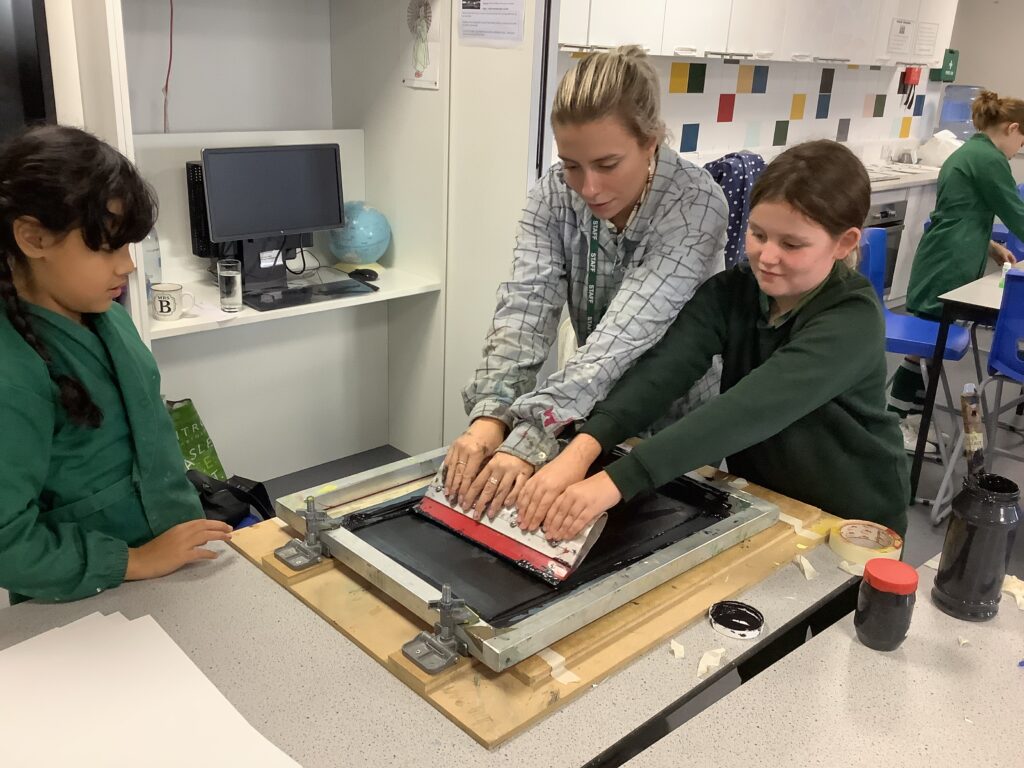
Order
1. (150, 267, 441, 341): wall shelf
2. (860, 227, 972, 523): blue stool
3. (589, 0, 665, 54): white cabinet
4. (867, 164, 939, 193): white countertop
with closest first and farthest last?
(150, 267, 441, 341): wall shelf → (860, 227, 972, 523): blue stool → (589, 0, 665, 54): white cabinet → (867, 164, 939, 193): white countertop

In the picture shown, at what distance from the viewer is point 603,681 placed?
3.04ft

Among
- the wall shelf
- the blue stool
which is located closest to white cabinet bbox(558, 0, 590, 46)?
the wall shelf

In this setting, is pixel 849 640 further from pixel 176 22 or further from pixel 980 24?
pixel 980 24

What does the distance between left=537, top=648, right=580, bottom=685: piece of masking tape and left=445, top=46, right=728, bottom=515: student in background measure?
9.7 inches

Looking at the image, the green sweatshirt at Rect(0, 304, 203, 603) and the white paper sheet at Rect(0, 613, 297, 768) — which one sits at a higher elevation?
the green sweatshirt at Rect(0, 304, 203, 603)

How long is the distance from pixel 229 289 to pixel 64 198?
56.6 inches

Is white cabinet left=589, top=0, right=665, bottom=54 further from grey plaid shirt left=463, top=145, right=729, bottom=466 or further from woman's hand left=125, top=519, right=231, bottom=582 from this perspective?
woman's hand left=125, top=519, right=231, bottom=582

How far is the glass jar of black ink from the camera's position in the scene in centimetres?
98

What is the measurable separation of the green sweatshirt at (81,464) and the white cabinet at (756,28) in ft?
11.5

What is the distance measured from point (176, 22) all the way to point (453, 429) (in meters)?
1.47

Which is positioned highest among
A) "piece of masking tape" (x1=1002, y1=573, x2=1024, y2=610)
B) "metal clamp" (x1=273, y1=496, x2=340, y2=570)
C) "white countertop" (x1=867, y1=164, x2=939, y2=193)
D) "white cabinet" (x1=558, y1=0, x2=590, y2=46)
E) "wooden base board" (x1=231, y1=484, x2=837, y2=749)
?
"white cabinet" (x1=558, y1=0, x2=590, y2=46)

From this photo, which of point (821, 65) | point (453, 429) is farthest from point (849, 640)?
point (821, 65)

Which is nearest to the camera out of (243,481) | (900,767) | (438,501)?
(900,767)

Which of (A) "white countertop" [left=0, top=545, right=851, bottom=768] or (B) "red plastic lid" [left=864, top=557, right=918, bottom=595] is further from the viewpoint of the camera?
(B) "red plastic lid" [left=864, top=557, right=918, bottom=595]
